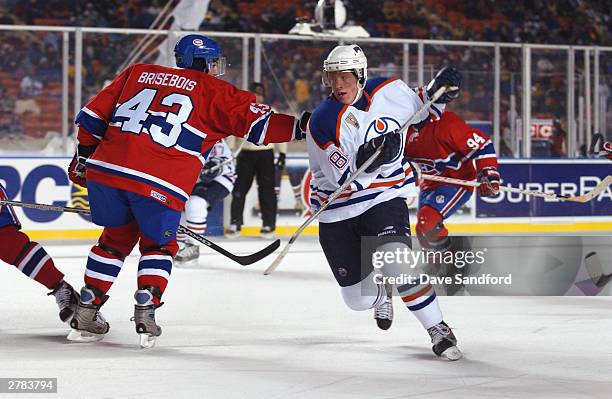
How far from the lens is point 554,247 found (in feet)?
30.5

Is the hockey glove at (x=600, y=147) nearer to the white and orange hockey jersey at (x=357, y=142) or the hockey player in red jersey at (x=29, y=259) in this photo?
the white and orange hockey jersey at (x=357, y=142)

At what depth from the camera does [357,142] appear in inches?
169

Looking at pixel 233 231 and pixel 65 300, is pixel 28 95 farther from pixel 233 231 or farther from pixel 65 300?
pixel 65 300

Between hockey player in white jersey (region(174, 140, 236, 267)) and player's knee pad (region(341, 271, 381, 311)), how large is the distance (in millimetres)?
3370

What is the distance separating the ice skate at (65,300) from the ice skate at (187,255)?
2983 millimetres

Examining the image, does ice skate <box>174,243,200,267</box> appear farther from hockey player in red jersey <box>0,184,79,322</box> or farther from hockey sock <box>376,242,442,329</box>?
hockey sock <box>376,242,442,329</box>

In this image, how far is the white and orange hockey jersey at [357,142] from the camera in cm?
427

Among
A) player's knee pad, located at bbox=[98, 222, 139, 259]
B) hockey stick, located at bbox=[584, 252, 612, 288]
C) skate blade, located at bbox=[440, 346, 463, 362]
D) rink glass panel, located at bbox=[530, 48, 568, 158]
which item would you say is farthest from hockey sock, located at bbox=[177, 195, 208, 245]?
rink glass panel, located at bbox=[530, 48, 568, 158]

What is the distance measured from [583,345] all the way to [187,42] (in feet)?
6.44

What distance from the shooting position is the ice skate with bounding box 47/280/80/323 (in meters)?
4.77

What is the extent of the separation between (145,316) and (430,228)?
2722 millimetres

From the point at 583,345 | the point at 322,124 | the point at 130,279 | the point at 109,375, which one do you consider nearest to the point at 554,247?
the point at 130,279

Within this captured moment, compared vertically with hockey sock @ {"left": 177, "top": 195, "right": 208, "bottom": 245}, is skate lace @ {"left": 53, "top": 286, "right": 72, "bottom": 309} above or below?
above

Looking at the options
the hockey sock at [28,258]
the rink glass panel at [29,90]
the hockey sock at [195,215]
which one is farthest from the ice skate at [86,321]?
the rink glass panel at [29,90]
